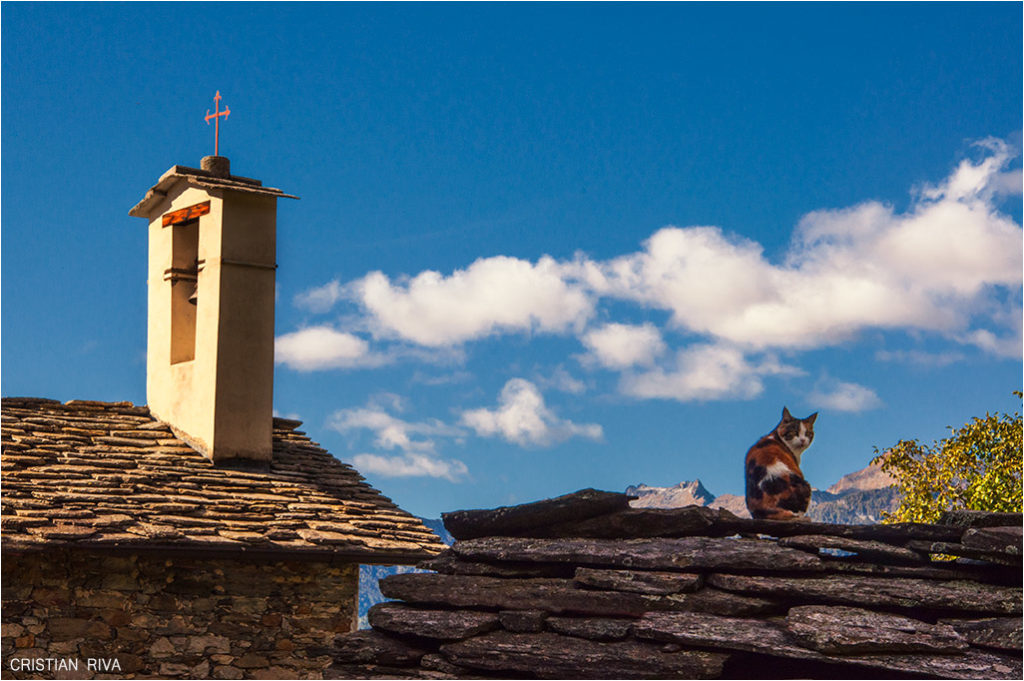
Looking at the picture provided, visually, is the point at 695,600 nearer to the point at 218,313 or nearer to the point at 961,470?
the point at 218,313

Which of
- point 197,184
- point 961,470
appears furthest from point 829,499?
point 197,184

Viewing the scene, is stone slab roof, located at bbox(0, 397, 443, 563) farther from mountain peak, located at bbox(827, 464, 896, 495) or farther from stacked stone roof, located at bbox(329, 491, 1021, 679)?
mountain peak, located at bbox(827, 464, 896, 495)

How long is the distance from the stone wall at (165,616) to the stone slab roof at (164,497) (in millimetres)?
389

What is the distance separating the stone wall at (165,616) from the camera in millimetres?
10703

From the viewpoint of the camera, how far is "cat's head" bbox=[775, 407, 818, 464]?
10906 millimetres

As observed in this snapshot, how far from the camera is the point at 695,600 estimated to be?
6.18 m

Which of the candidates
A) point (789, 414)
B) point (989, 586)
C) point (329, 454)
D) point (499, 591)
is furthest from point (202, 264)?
point (989, 586)

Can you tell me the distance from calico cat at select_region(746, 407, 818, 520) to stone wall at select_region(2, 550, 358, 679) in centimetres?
477

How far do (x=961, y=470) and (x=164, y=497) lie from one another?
1424 cm

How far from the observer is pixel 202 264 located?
14148 mm

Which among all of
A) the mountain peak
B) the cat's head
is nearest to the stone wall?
the cat's head

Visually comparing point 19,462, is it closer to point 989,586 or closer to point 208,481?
point 208,481

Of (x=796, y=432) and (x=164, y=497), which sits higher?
(x=796, y=432)

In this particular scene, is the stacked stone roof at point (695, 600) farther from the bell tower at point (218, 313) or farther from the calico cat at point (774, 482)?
the bell tower at point (218, 313)
